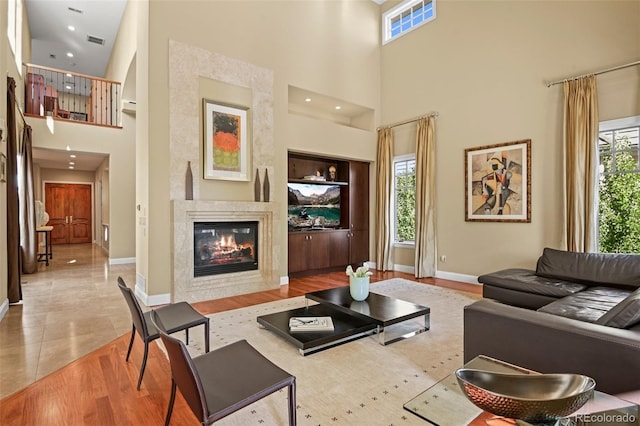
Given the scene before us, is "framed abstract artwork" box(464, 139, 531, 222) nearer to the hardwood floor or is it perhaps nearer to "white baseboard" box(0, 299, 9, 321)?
the hardwood floor

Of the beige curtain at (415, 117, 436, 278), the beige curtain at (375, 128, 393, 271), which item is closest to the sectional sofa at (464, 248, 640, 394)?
the beige curtain at (415, 117, 436, 278)

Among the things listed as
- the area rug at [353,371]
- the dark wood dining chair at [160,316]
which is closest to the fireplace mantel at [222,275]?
the area rug at [353,371]

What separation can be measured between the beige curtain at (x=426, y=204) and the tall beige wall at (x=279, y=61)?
1.33 meters

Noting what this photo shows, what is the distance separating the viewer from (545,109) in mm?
5117

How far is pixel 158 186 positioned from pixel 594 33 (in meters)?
6.48

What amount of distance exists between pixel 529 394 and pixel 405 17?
7874 mm

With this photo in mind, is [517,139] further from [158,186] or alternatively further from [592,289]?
[158,186]

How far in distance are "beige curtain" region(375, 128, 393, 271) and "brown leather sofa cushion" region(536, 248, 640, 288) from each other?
3.17m

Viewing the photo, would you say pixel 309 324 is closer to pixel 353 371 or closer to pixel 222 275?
pixel 353 371

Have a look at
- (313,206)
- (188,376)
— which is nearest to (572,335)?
(188,376)

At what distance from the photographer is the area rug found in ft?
7.05

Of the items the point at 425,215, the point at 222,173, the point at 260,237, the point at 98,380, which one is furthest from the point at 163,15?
the point at 425,215

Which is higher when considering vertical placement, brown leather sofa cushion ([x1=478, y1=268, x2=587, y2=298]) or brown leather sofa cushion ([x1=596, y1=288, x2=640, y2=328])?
brown leather sofa cushion ([x1=596, y1=288, x2=640, y2=328])

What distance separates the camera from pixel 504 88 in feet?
18.3
